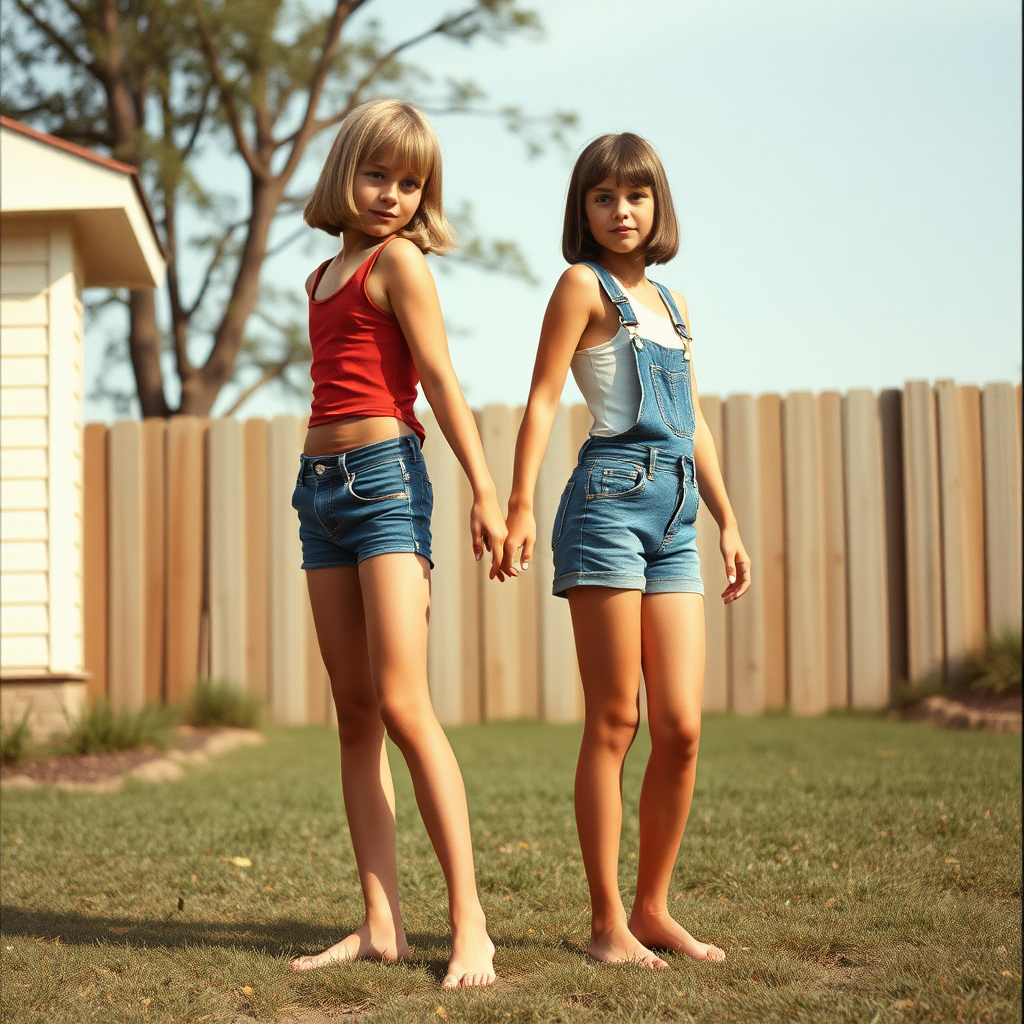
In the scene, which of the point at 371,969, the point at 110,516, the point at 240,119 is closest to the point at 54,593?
the point at 110,516

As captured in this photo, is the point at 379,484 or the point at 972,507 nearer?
the point at 379,484

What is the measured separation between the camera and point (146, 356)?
10.8m

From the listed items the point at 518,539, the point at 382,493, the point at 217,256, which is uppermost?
the point at 217,256

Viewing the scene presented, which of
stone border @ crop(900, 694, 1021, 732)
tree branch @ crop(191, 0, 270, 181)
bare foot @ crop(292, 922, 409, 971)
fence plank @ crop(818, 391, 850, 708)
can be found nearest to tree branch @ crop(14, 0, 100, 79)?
tree branch @ crop(191, 0, 270, 181)

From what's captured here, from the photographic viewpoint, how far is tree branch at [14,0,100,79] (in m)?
11.2

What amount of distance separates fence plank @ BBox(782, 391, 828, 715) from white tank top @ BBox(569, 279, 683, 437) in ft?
16.9

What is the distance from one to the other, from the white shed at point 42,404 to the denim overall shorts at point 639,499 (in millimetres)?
4332

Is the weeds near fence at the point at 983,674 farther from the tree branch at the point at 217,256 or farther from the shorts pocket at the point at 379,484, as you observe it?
the tree branch at the point at 217,256

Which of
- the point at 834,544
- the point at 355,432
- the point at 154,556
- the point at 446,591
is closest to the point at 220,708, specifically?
the point at 154,556

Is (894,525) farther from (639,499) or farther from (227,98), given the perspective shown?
(227,98)

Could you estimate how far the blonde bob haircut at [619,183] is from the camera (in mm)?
2520

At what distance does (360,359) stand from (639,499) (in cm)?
69

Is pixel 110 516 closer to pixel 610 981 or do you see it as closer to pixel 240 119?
pixel 240 119

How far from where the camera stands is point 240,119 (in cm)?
1104
